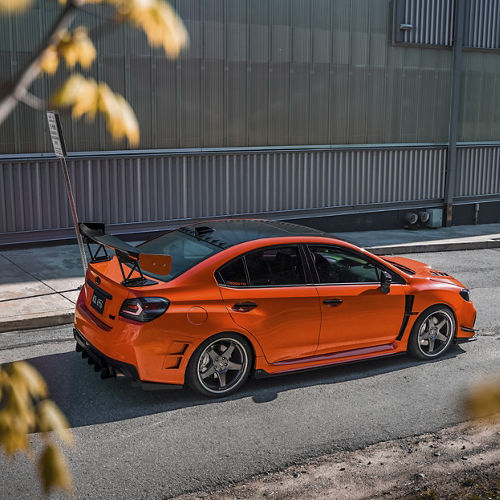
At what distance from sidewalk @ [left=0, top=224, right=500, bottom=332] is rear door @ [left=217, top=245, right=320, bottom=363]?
3293 mm

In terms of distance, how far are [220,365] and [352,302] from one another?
159cm

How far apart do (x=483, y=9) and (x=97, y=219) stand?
11532mm

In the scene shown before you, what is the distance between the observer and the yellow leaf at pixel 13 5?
1355 mm

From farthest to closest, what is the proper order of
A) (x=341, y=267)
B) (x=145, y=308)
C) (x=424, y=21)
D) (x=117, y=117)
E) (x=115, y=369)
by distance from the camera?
1. (x=424, y=21)
2. (x=341, y=267)
3. (x=115, y=369)
4. (x=145, y=308)
5. (x=117, y=117)

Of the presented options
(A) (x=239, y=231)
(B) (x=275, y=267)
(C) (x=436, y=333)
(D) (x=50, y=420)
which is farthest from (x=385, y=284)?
(D) (x=50, y=420)

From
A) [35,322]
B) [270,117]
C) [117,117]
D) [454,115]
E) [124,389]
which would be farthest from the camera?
[454,115]

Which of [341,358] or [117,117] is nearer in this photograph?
[117,117]

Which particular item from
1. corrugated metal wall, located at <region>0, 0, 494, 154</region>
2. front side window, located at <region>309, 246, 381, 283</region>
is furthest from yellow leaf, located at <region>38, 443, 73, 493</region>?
corrugated metal wall, located at <region>0, 0, 494, 154</region>

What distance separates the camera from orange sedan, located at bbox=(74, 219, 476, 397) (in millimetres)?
6598

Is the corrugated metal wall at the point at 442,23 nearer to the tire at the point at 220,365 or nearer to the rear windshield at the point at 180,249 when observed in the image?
the rear windshield at the point at 180,249

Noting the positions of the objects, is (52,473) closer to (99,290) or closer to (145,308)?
(145,308)

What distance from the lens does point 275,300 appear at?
711 cm

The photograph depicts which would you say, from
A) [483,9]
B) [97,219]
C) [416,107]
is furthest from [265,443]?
[483,9]

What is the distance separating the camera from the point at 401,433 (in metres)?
6.45
